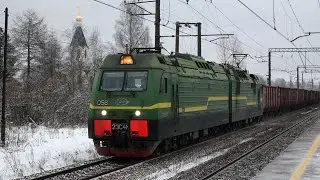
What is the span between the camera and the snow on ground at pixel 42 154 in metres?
12.1

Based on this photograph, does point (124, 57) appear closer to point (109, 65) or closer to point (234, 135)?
point (109, 65)

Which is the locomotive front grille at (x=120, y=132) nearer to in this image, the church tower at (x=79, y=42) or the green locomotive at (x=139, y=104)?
the green locomotive at (x=139, y=104)

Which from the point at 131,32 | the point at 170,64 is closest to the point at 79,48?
Answer: the point at 131,32

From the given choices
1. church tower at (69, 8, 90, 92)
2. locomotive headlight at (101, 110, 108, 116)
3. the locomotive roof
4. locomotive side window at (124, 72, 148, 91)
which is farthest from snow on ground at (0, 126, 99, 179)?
church tower at (69, 8, 90, 92)

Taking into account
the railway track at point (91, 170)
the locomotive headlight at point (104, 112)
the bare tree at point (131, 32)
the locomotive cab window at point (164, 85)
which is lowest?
the railway track at point (91, 170)

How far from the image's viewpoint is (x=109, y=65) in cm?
1382

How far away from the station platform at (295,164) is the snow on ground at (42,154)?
5.64 meters

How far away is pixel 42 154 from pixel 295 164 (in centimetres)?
721

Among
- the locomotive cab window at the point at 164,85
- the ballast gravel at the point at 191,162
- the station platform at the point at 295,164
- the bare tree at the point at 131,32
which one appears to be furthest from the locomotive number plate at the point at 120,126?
the bare tree at the point at 131,32

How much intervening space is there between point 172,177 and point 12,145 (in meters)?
8.47

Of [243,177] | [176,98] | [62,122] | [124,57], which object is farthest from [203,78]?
[62,122]

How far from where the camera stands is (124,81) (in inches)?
531

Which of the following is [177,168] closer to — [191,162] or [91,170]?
[191,162]

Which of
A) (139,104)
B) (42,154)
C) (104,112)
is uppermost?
(139,104)
